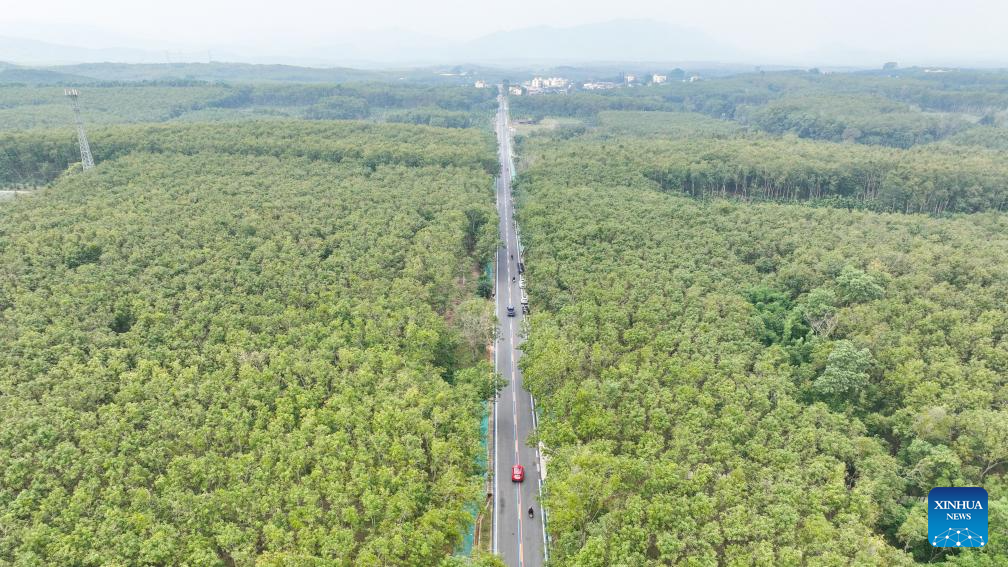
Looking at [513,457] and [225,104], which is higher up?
[225,104]

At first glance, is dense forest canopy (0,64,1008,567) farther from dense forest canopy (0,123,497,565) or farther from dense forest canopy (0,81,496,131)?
dense forest canopy (0,81,496,131)

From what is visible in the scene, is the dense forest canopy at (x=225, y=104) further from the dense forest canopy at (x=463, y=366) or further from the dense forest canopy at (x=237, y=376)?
the dense forest canopy at (x=237, y=376)

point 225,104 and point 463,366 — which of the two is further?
point 225,104

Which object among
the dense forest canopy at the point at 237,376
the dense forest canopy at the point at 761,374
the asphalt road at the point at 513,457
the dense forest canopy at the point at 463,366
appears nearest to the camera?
the dense forest canopy at the point at 237,376

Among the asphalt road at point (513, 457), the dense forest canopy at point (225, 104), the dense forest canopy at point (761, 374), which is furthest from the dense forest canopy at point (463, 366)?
the dense forest canopy at point (225, 104)

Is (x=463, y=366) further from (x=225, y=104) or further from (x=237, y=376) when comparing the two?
(x=225, y=104)

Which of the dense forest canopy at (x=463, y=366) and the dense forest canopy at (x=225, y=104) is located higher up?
the dense forest canopy at (x=225, y=104)

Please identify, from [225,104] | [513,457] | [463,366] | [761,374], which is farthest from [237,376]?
[225,104]

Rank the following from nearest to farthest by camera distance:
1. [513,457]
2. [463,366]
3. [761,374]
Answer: [513,457] → [761,374] → [463,366]
